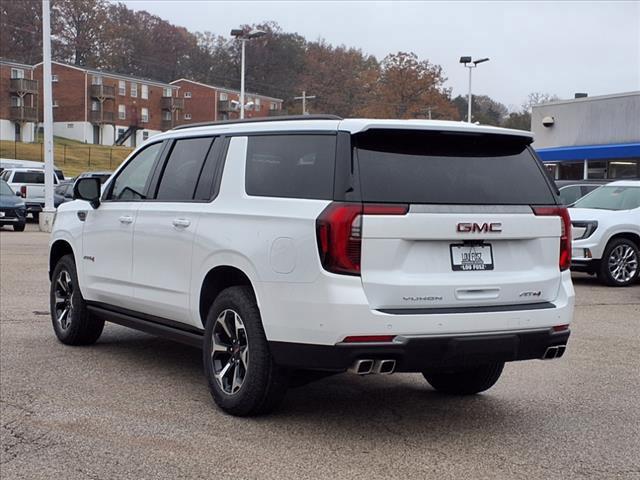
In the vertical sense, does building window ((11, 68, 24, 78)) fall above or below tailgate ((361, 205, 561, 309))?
above

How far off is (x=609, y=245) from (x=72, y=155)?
62.4m

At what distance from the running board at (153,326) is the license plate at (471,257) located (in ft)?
6.67

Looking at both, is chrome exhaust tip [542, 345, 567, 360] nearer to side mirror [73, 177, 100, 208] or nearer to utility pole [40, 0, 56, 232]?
side mirror [73, 177, 100, 208]

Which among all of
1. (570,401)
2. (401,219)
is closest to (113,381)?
(401,219)

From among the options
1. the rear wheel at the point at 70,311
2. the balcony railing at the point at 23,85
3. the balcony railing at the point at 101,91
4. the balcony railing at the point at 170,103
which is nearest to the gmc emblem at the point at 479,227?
the rear wheel at the point at 70,311

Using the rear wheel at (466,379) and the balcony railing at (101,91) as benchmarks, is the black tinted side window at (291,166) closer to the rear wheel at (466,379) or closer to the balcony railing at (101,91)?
the rear wheel at (466,379)

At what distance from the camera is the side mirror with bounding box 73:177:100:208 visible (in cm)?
770

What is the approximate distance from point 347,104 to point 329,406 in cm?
8960

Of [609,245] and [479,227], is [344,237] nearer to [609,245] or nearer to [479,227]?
[479,227]

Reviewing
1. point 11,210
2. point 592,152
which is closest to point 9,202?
point 11,210

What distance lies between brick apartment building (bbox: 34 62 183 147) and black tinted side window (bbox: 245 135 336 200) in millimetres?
82291

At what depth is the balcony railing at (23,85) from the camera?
79.1 m

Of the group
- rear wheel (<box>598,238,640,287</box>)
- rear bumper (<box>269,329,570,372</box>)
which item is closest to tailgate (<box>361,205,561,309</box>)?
rear bumper (<box>269,329,570,372</box>)

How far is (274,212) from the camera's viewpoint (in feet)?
18.1
